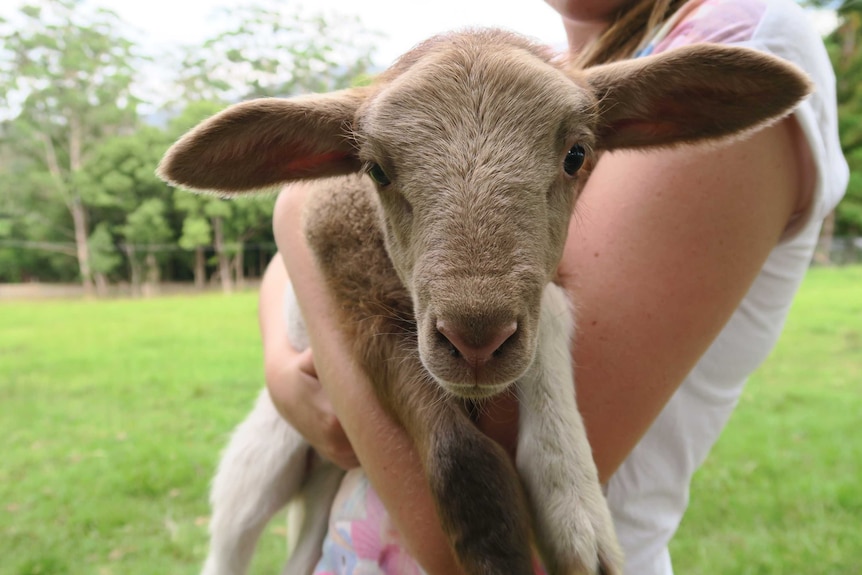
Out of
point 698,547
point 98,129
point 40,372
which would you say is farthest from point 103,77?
point 698,547

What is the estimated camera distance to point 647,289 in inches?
57.3

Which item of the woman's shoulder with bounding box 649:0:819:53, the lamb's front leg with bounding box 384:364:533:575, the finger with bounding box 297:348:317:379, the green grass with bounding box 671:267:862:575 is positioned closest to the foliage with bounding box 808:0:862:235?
the green grass with bounding box 671:267:862:575

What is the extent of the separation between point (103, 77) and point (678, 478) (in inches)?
1192

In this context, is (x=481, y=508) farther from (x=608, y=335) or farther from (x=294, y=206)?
(x=294, y=206)

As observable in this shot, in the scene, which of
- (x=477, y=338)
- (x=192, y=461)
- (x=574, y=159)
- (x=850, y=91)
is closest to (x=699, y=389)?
(x=574, y=159)

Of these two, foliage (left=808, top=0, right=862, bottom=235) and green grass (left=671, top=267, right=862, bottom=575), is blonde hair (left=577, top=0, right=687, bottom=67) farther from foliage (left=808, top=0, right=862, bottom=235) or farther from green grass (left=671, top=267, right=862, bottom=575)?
foliage (left=808, top=0, right=862, bottom=235)

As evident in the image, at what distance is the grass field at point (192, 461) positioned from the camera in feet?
14.7

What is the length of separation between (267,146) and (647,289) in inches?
37.4

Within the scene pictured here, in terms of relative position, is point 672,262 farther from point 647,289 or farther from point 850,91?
point 850,91

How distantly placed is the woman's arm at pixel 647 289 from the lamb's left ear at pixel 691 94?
57 millimetres

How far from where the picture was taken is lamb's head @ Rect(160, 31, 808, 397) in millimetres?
1220

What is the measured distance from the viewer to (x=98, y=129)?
2827cm

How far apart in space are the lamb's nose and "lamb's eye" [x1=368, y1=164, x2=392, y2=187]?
43cm

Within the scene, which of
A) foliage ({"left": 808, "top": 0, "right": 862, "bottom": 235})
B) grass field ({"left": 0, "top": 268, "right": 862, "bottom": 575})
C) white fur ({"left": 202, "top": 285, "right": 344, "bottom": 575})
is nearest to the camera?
white fur ({"left": 202, "top": 285, "right": 344, "bottom": 575})
